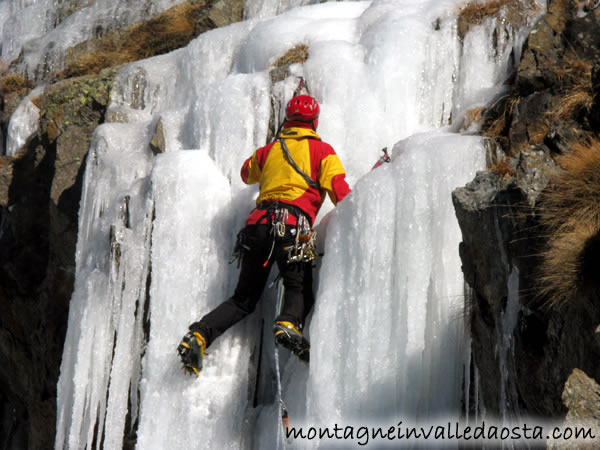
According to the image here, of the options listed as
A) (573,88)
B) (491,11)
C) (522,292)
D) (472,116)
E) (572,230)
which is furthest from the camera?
(491,11)

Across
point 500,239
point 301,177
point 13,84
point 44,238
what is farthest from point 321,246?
point 13,84

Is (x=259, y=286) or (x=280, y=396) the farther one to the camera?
(x=259, y=286)

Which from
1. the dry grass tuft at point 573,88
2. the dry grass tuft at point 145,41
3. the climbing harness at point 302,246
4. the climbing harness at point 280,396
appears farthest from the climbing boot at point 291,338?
the dry grass tuft at point 145,41

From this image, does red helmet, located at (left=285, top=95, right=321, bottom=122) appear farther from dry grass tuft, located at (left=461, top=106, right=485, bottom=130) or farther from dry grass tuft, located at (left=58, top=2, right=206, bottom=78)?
dry grass tuft, located at (left=58, top=2, right=206, bottom=78)

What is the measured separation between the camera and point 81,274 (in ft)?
25.8

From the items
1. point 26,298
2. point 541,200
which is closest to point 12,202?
point 26,298

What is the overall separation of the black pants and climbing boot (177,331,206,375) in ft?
0.19

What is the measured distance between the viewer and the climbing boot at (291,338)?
5945mm

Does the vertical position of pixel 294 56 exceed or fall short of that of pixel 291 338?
it exceeds it

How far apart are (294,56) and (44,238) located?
15.0 ft

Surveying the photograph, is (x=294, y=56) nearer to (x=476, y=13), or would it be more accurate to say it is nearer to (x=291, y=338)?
(x=476, y=13)

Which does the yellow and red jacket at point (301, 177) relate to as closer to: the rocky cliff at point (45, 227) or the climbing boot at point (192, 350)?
the climbing boot at point (192, 350)

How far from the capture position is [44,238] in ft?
35.0

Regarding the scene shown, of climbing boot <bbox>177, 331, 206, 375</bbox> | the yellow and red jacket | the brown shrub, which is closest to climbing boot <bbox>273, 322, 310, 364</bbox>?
climbing boot <bbox>177, 331, 206, 375</bbox>
